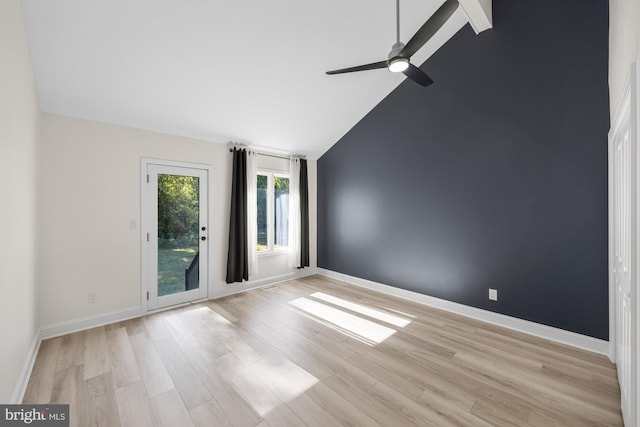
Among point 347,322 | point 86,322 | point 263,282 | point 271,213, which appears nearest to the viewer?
point 86,322

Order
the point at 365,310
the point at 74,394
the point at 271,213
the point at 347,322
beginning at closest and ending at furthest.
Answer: the point at 74,394
the point at 347,322
the point at 365,310
the point at 271,213

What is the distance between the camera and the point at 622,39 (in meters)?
1.80

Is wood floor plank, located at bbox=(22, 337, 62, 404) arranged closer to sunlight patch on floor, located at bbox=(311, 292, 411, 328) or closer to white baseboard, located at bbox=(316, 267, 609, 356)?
sunlight patch on floor, located at bbox=(311, 292, 411, 328)

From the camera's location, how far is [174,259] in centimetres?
369

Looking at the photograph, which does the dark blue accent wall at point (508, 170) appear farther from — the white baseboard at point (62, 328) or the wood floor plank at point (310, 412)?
the white baseboard at point (62, 328)

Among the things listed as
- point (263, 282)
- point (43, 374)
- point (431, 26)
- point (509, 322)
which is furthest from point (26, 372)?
point (509, 322)

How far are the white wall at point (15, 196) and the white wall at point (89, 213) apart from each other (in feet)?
1.52

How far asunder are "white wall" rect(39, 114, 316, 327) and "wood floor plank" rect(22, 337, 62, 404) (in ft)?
1.09

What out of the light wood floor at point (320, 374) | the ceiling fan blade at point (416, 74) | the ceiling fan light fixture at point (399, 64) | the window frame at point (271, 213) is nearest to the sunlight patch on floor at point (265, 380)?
the light wood floor at point (320, 374)

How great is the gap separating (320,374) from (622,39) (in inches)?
133

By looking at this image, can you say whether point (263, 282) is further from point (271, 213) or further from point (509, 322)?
point (509, 322)

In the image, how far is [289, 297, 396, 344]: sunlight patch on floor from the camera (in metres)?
2.85

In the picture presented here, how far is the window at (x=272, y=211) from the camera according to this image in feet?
15.7

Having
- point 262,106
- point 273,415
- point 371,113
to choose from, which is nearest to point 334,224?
point 371,113
